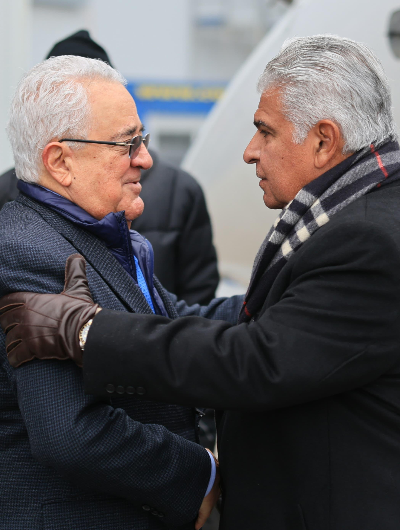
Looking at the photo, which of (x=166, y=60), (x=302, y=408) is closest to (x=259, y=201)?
(x=302, y=408)

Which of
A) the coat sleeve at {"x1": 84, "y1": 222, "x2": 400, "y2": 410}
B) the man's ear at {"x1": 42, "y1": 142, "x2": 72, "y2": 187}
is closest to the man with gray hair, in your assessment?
the coat sleeve at {"x1": 84, "y1": 222, "x2": 400, "y2": 410}

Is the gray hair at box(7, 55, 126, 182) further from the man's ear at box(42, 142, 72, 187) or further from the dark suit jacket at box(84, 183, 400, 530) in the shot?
the dark suit jacket at box(84, 183, 400, 530)

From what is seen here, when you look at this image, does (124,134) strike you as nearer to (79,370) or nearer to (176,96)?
(79,370)

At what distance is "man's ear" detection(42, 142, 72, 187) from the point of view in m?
1.87

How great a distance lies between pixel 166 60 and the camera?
47.6 ft

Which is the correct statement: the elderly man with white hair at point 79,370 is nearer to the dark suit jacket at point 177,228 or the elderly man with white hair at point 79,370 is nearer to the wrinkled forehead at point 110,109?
the wrinkled forehead at point 110,109

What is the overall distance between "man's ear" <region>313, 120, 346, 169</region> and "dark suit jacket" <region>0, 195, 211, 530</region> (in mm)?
596

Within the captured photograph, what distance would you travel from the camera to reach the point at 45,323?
1518 mm

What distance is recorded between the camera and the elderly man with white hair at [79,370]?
1.59 m

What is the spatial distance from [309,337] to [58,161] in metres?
0.87

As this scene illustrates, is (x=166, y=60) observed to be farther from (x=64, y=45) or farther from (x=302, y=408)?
(x=302, y=408)

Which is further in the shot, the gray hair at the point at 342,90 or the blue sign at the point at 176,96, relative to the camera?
the blue sign at the point at 176,96

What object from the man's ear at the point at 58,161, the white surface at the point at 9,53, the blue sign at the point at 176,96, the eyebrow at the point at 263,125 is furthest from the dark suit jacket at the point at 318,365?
the blue sign at the point at 176,96

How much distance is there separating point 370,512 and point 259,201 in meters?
2.69
